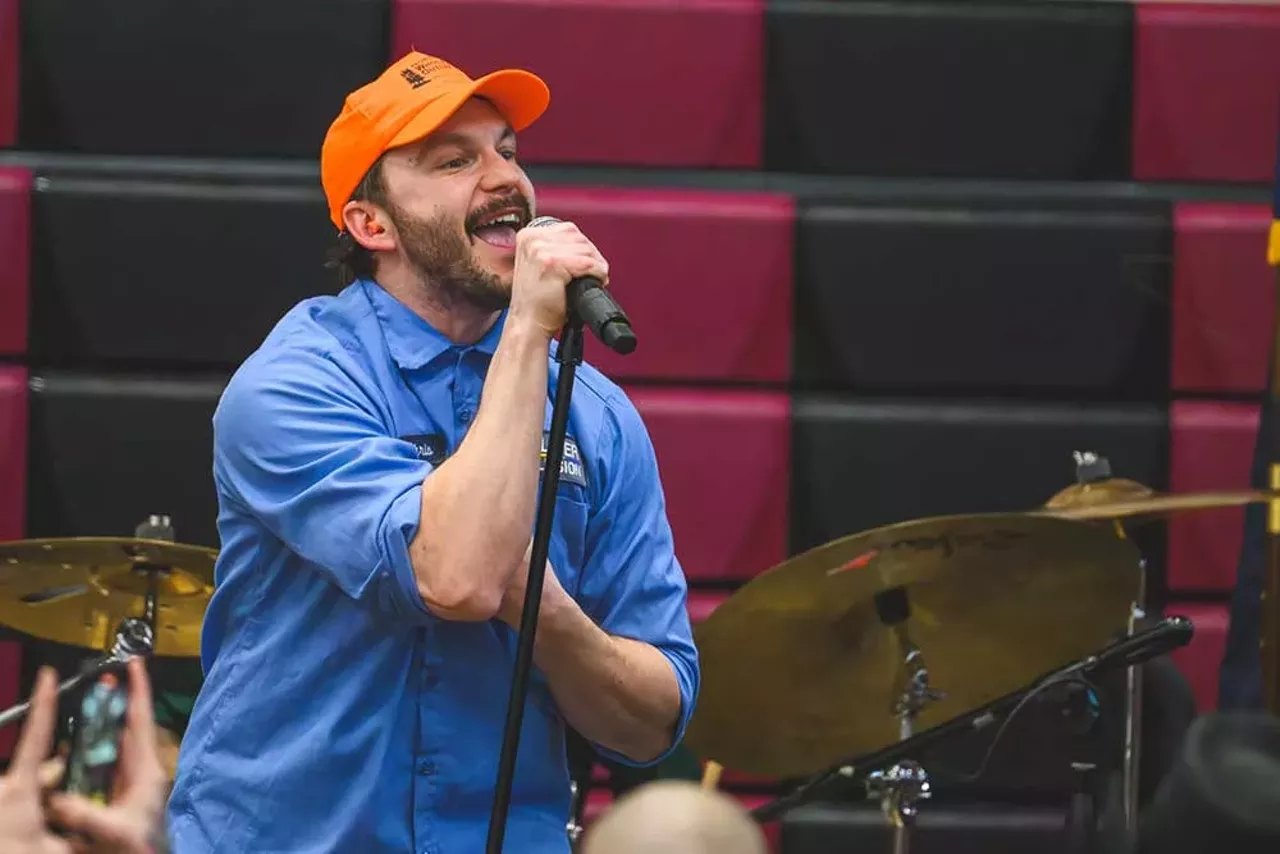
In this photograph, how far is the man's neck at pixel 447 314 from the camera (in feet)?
7.70

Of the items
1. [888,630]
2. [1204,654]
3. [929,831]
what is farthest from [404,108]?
[1204,654]

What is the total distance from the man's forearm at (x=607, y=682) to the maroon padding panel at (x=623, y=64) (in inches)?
67.5

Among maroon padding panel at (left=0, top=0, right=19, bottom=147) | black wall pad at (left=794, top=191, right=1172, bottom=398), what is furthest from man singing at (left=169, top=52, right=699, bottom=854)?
maroon padding panel at (left=0, top=0, right=19, bottom=147)

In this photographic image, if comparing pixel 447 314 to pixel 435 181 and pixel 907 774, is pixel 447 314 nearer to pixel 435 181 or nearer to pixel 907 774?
pixel 435 181

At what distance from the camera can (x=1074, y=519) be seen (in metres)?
2.82

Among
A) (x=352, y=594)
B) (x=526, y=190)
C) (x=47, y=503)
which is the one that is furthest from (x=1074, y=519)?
(x=47, y=503)

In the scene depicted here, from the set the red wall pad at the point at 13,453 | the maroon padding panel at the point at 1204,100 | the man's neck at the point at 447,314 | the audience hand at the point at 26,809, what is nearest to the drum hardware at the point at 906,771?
the man's neck at the point at 447,314

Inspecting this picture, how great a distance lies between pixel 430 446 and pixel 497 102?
467 millimetres

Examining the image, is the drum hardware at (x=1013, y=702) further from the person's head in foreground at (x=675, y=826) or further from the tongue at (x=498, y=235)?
the person's head in foreground at (x=675, y=826)

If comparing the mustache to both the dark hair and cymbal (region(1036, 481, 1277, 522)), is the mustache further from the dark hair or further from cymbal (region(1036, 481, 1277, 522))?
cymbal (region(1036, 481, 1277, 522))

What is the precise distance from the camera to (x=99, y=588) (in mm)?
3127

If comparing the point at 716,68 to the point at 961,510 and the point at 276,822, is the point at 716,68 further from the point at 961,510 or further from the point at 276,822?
the point at 276,822

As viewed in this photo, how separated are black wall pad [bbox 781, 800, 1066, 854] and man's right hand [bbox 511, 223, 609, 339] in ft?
6.27

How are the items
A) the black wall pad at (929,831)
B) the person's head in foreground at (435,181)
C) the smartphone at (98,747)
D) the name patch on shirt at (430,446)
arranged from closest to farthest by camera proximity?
the smartphone at (98,747)
the name patch on shirt at (430,446)
the person's head in foreground at (435,181)
the black wall pad at (929,831)
